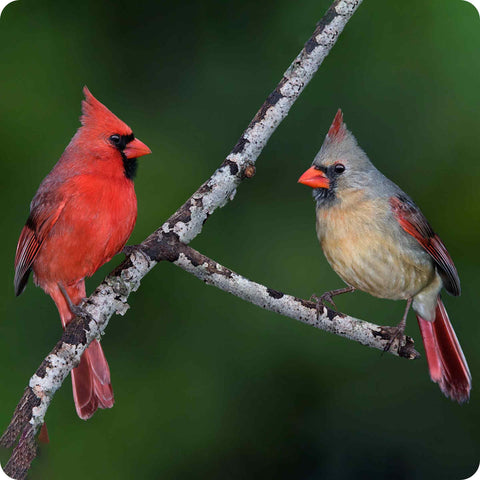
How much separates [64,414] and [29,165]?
0.64 metres

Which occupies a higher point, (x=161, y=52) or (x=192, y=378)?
(x=161, y=52)

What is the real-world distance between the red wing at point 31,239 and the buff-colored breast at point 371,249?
0.70 metres

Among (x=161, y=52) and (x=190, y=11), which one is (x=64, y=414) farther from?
(x=190, y=11)

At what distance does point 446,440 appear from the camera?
2.13 m

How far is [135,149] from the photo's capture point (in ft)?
6.98

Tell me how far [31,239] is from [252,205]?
0.60 m

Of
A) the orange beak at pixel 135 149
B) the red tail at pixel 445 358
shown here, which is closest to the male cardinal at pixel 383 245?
the red tail at pixel 445 358

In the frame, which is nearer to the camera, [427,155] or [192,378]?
[427,155]

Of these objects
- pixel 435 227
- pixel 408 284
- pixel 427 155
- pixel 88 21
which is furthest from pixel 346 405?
pixel 88 21

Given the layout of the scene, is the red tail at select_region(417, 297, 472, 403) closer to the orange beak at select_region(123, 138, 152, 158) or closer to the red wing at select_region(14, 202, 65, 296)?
the orange beak at select_region(123, 138, 152, 158)

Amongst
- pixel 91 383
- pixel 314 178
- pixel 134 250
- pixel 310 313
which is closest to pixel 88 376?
pixel 91 383

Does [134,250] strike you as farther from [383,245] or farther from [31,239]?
[383,245]

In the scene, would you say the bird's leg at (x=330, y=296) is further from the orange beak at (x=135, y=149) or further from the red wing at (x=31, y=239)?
the red wing at (x=31, y=239)

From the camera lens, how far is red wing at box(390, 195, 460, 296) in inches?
83.4
